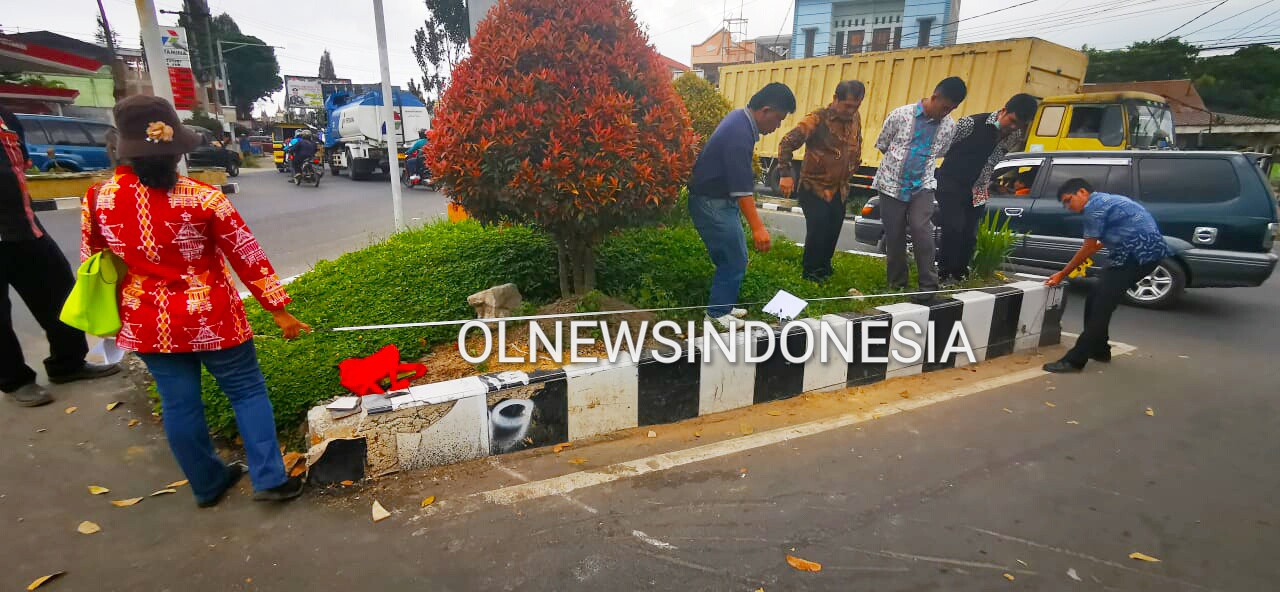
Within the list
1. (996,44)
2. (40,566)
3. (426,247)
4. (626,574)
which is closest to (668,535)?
(626,574)

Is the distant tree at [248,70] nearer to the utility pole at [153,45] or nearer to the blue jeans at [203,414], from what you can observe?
the utility pole at [153,45]

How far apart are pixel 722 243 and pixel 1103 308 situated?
260 centimetres

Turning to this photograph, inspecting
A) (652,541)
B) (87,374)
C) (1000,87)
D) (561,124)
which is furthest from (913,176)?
(1000,87)

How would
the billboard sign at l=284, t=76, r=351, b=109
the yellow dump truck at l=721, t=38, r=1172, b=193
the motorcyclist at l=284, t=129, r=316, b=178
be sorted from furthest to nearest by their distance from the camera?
the billboard sign at l=284, t=76, r=351, b=109 → the motorcyclist at l=284, t=129, r=316, b=178 → the yellow dump truck at l=721, t=38, r=1172, b=193

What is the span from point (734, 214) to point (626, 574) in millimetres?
2151

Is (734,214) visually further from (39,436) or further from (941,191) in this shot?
(39,436)

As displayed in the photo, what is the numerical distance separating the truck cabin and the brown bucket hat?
10607 mm

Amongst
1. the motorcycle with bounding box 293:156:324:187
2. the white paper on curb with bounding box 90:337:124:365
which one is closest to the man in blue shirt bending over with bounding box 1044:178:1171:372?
the white paper on curb with bounding box 90:337:124:365

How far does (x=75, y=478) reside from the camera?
2.65 m

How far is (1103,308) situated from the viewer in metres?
4.13

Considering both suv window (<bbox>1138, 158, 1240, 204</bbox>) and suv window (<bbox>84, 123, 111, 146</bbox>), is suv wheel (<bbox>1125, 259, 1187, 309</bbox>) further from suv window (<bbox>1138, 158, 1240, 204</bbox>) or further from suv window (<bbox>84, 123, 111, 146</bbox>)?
suv window (<bbox>84, 123, 111, 146</bbox>)

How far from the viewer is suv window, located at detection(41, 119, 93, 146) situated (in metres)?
14.2

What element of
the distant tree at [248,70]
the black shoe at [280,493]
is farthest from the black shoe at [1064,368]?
the distant tree at [248,70]

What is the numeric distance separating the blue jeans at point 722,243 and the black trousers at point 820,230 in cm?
151
